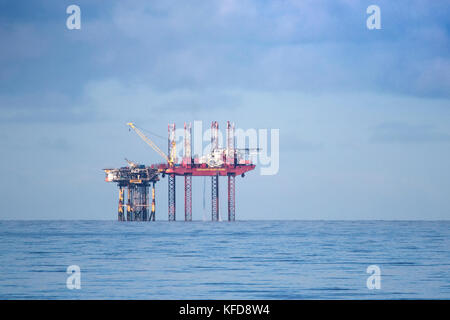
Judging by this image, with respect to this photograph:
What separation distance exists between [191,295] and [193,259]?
18.9m

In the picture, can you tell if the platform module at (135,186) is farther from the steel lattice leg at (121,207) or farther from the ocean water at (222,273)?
the ocean water at (222,273)

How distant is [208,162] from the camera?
13788cm

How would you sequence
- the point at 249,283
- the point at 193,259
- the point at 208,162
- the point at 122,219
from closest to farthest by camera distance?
the point at 249,283 → the point at 193,259 → the point at 208,162 → the point at 122,219

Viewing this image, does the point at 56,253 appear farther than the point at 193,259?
Yes

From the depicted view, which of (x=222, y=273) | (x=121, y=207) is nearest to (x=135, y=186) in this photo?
(x=121, y=207)

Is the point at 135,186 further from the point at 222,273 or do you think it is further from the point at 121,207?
the point at 222,273

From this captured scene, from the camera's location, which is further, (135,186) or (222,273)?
(135,186)

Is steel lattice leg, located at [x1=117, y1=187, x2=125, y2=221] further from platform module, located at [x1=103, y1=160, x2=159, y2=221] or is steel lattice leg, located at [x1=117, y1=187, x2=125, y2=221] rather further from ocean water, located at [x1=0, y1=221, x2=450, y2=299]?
ocean water, located at [x1=0, y1=221, x2=450, y2=299]
